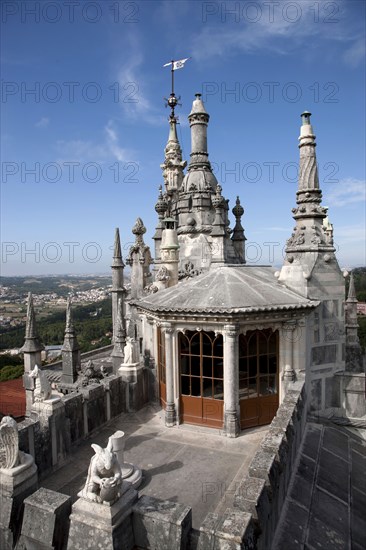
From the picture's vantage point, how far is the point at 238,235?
2395 centimetres

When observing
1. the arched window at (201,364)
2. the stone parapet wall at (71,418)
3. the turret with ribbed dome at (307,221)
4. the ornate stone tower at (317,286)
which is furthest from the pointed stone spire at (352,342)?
the stone parapet wall at (71,418)

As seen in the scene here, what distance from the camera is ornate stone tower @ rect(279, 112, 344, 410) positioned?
1233cm

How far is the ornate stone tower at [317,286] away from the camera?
12.3 m

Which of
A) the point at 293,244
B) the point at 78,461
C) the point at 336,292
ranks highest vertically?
the point at 293,244

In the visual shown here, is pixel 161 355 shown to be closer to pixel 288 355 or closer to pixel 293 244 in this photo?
pixel 288 355

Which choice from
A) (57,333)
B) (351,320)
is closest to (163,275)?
(351,320)

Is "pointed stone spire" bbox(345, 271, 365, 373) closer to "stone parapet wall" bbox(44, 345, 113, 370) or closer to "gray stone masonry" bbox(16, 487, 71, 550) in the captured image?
"gray stone masonry" bbox(16, 487, 71, 550)

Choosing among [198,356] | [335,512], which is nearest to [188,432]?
[198,356]

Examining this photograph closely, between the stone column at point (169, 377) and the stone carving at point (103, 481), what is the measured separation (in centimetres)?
608

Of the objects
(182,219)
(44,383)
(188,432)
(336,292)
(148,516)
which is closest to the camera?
(148,516)

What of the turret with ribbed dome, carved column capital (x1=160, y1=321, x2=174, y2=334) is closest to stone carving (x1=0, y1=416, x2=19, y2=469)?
carved column capital (x1=160, y1=321, x2=174, y2=334)

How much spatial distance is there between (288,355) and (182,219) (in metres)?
11.8

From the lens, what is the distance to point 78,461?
9594mm

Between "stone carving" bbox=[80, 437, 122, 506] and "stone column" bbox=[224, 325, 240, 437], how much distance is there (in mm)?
5709
